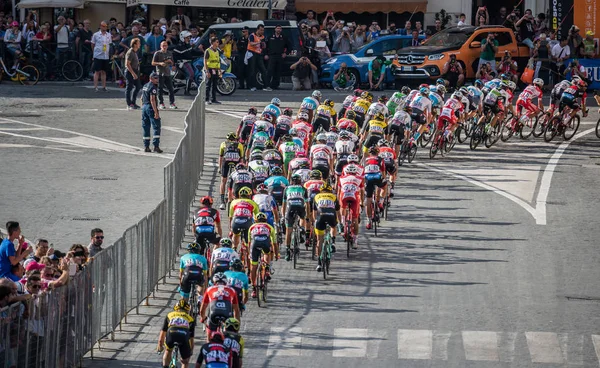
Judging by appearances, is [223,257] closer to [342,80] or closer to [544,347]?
[544,347]

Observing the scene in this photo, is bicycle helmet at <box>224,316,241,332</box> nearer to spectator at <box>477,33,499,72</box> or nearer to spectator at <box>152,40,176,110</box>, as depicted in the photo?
spectator at <box>152,40,176,110</box>

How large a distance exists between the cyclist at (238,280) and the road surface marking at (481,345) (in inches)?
111

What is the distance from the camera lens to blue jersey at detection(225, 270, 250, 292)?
16312 mm

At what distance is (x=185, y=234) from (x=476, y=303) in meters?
6.08

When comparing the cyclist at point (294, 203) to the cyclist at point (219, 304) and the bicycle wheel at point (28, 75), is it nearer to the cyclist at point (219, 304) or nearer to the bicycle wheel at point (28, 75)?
the cyclist at point (219, 304)

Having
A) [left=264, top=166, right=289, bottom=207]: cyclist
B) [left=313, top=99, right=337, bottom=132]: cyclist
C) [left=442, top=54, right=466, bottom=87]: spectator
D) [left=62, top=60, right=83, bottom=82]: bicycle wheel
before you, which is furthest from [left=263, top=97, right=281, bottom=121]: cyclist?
[left=62, top=60, right=83, bottom=82]: bicycle wheel

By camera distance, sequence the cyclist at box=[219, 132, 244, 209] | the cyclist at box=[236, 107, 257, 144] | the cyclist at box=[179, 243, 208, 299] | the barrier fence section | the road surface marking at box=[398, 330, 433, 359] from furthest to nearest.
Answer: the cyclist at box=[236, 107, 257, 144] < the cyclist at box=[219, 132, 244, 209] < the cyclist at box=[179, 243, 208, 299] < the road surface marking at box=[398, 330, 433, 359] < the barrier fence section

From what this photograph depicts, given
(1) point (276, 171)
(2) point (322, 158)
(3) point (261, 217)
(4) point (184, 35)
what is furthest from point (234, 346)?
(4) point (184, 35)

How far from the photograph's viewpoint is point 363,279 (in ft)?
66.5

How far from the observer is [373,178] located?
2273 centimetres

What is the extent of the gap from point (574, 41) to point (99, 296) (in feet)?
91.3

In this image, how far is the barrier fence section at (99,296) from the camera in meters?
13.3

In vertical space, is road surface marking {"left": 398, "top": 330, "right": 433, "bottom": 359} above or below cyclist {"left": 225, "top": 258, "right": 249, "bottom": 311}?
below

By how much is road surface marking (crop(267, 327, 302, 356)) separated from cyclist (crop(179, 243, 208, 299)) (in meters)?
1.17
